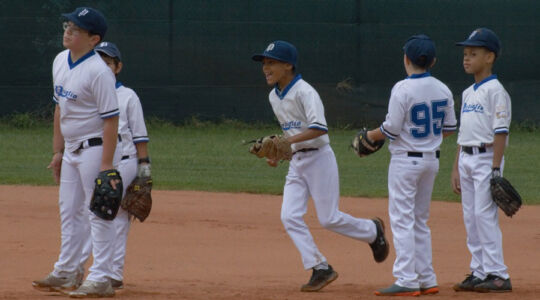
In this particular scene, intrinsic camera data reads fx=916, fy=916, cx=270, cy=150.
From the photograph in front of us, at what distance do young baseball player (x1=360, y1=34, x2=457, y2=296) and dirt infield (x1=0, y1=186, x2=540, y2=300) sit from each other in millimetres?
265

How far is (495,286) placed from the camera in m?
5.94

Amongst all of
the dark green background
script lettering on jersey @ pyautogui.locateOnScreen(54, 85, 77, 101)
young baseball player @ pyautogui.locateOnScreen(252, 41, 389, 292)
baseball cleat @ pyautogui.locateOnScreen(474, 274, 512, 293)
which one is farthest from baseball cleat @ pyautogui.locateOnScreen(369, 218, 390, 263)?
the dark green background

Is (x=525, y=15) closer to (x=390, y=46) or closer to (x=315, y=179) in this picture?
(x=390, y=46)

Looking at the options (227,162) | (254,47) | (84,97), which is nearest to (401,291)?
(84,97)

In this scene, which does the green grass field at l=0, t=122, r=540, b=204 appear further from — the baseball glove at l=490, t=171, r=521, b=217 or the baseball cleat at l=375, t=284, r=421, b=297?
the baseball cleat at l=375, t=284, r=421, b=297

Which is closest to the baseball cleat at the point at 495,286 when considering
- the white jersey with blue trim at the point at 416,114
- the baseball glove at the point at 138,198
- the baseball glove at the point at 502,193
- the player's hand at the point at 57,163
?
the baseball glove at the point at 502,193

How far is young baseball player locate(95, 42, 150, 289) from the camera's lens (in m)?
6.07

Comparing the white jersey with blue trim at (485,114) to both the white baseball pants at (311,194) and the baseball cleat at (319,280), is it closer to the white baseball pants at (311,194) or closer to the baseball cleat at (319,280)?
the white baseball pants at (311,194)

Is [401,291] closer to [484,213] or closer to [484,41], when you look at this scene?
[484,213]

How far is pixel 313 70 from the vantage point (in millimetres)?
19125

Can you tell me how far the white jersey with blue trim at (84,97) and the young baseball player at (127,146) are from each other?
0.60 meters

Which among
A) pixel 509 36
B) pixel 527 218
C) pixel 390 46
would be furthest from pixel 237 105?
pixel 527 218

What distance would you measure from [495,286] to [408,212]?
2.57 feet

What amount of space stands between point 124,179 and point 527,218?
523cm
